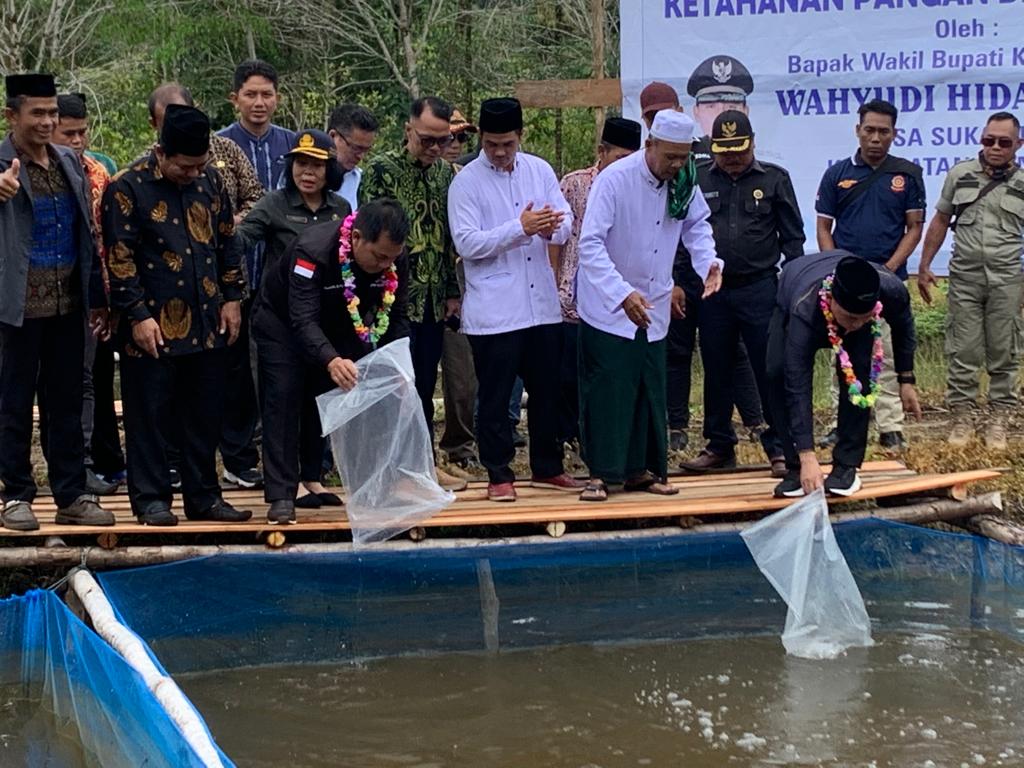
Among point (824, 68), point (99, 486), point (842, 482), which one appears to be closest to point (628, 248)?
point (842, 482)

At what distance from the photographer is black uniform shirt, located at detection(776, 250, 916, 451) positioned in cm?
550

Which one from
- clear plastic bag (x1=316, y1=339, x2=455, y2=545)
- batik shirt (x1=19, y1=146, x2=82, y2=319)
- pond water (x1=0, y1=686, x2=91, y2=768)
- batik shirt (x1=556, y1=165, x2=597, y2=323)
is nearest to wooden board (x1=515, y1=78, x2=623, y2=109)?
batik shirt (x1=556, y1=165, x2=597, y2=323)

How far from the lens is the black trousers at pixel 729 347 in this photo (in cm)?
653

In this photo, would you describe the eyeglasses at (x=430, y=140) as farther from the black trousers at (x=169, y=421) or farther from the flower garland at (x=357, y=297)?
the black trousers at (x=169, y=421)

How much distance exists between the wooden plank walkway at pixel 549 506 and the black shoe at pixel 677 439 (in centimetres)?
80

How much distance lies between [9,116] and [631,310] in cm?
257

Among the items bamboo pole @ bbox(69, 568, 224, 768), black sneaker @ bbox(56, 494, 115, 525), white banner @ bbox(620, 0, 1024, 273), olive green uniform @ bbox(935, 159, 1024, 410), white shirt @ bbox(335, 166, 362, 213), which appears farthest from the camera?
white banner @ bbox(620, 0, 1024, 273)

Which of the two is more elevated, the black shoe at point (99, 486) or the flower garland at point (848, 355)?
the flower garland at point (848, 355)

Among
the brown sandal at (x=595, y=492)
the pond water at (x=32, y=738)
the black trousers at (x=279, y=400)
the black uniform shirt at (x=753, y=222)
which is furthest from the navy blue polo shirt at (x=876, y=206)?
the pond water at (x=32, y=738)

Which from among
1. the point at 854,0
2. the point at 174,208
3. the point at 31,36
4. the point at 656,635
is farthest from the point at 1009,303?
the point at 31,36

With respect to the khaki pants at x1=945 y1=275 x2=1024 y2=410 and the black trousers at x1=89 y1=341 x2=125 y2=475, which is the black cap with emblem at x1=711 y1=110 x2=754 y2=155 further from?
the black trousers at x1=89 y1=341 x2=125 y2=475

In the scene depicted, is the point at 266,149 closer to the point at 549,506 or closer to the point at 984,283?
the point at 549,506

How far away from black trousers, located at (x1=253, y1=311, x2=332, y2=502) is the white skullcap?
5.76 ft

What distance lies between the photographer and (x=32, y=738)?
16.6 ft
